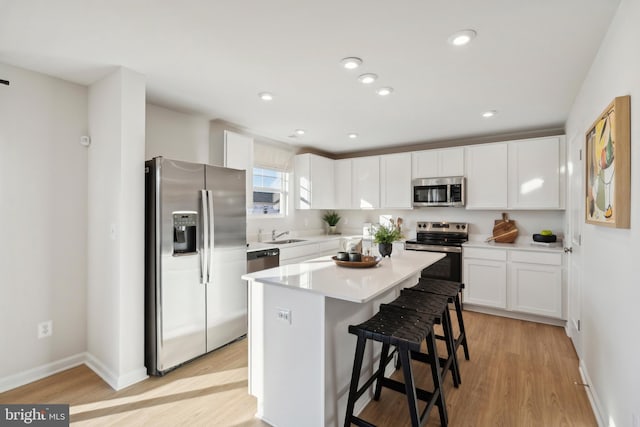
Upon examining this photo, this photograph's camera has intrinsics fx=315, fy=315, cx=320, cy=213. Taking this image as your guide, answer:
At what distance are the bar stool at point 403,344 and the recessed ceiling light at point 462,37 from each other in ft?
5.72

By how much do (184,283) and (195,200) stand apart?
728 millimetres

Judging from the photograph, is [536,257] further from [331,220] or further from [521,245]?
[331,220]

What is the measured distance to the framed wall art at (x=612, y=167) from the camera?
1.51 meters

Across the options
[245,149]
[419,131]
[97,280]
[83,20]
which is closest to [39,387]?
[97,280]

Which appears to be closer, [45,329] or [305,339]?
[305,339]

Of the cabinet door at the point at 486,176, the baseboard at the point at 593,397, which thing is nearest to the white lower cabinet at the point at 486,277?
the cabinet door at the point at 486,176

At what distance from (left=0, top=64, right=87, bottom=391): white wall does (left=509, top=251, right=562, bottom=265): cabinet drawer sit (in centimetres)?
463

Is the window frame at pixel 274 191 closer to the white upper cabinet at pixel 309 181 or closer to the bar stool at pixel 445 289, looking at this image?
the white upper cabinet at pixel 309 181

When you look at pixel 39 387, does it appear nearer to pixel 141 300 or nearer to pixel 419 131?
pixel 141 300

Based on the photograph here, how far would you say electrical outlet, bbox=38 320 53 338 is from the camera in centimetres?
255

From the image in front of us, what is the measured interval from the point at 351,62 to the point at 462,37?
0.74m

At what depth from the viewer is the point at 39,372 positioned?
253cm

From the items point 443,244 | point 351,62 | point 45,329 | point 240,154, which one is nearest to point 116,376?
point 45,329

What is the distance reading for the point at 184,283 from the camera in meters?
2.72
